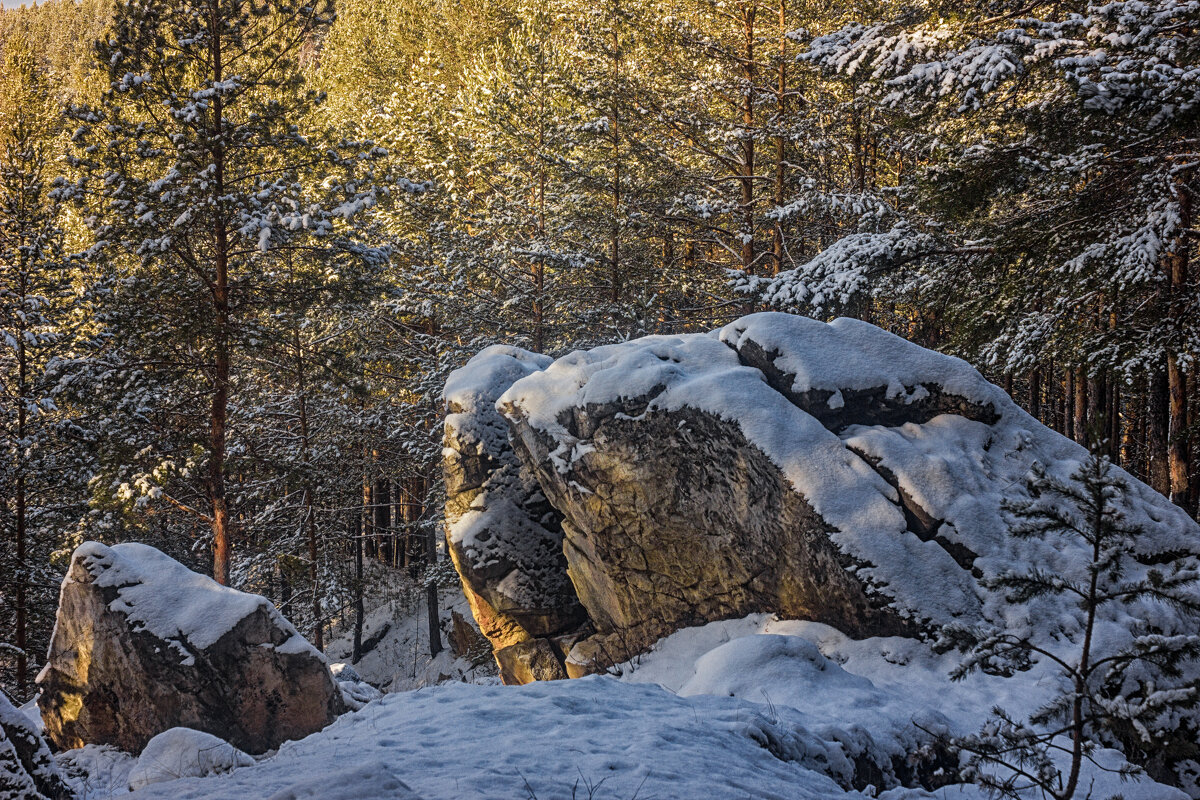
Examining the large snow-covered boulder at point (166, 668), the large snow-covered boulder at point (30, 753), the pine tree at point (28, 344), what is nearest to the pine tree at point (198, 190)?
the pine tree at point (28, 344)

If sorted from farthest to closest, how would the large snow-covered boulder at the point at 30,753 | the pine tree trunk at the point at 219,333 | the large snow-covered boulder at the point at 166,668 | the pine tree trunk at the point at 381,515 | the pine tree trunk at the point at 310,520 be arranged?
the pine tree trunk at the point at 381,515 → the pine tree trunk at the point at 310,520 → the pine tree trunk at the point at 219,333 → the large snow-covered boulder at the point at 166,668 → the large snow-covered boulder at the point at 30,753

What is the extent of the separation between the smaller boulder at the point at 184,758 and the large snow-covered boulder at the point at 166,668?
171 centimetres

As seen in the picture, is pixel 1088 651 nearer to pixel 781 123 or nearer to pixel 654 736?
pixel 654 736

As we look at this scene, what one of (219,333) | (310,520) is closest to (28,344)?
(219,333)

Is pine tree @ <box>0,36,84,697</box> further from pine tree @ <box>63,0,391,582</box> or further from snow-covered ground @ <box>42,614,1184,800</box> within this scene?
snow-covered ground @ <box>42,614,1184,800</box>

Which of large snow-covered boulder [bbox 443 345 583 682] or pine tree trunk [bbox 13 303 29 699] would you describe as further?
pine tree trunk [bbox 13 303 29 699]

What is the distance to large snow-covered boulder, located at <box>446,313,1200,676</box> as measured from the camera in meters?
7.87

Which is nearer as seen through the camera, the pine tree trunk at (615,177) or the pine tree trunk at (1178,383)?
the pine tree trunk at (1178,383)

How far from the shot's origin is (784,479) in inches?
333

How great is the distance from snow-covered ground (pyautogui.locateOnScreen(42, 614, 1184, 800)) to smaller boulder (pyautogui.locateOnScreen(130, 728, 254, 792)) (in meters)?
0.40

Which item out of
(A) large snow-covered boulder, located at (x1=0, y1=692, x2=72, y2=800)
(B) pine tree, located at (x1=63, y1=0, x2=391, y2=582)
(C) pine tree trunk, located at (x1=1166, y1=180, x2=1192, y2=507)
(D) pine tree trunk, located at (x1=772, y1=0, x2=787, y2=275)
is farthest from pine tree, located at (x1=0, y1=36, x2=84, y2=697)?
(C) pine tree trunk, located at (x1=1166, y1=180, x2=1192, y2=507)

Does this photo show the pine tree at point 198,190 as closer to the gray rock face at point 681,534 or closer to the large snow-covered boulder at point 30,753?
the gray rock face at point 681,534

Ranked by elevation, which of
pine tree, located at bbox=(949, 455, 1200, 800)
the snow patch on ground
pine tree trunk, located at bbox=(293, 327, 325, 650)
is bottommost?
the snow patch on ground

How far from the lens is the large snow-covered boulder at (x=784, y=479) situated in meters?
7.87
